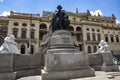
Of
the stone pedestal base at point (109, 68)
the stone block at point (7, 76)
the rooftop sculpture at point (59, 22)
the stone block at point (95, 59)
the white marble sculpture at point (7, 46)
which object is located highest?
the rooftop sculpture at point (59, 22)

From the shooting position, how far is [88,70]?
288 inches

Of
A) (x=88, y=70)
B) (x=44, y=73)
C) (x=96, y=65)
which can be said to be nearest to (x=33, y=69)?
(x=44, y=73)

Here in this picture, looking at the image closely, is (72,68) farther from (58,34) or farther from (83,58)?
(58,34)

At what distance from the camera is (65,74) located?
22.5ft

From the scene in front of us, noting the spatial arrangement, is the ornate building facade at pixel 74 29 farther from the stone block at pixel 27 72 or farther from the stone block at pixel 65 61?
the stone block at pixel 65 61

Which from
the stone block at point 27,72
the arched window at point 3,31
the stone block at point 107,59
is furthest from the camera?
the arched window at point 3,31

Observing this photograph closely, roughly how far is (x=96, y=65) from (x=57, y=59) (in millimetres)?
4555

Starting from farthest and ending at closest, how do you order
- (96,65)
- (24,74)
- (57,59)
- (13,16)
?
(13,16) < (96,65) < (24,74) < (57,59)

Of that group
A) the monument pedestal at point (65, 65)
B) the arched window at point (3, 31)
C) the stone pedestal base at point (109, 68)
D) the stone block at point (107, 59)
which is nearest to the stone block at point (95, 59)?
the stone block at point (107, 59)

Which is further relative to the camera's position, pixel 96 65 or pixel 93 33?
pixel 93 33

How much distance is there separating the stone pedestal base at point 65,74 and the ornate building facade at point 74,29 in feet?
76.8

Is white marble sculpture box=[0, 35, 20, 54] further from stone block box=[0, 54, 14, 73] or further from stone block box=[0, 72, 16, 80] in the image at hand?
stone block box=[0, 72, 16, 80]

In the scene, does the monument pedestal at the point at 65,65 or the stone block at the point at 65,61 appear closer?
the monument pedestal at the point at 65,65

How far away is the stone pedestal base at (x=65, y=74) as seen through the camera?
21.6 feet
